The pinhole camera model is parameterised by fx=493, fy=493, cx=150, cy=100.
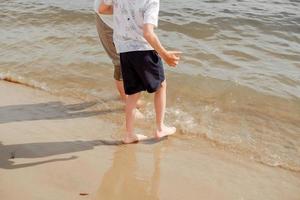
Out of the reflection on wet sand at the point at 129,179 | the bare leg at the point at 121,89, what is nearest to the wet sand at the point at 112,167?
the reflection on wet sand at the point at 129,179

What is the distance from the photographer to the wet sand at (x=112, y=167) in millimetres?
3373

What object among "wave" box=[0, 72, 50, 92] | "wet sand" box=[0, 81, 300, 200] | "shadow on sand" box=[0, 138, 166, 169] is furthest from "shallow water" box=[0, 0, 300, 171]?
"shadow on sand" box=[0, 138, 166, 169]

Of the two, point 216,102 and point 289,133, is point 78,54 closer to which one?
point 216,102

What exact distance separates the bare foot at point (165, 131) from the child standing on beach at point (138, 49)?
0.24 metres

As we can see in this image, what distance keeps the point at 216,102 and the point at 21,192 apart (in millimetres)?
2475

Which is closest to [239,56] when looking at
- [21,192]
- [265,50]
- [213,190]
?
[265,50]

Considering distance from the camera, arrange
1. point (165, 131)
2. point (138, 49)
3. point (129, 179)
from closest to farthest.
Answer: point (129, 179)
point (138, 49)
point (165, 131)

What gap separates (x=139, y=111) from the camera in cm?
488

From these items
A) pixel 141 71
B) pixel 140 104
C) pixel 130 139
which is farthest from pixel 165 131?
pixel 140 104

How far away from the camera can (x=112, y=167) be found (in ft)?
12.2

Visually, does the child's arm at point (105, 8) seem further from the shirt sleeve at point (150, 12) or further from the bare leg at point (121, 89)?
the bare leg at point (121, 89)

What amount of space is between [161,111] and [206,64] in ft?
6.98

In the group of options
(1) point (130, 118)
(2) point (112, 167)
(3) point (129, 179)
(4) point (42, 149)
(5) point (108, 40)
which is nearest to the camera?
(3) point (129, 179)

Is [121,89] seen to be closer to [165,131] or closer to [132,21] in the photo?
[165,131]
